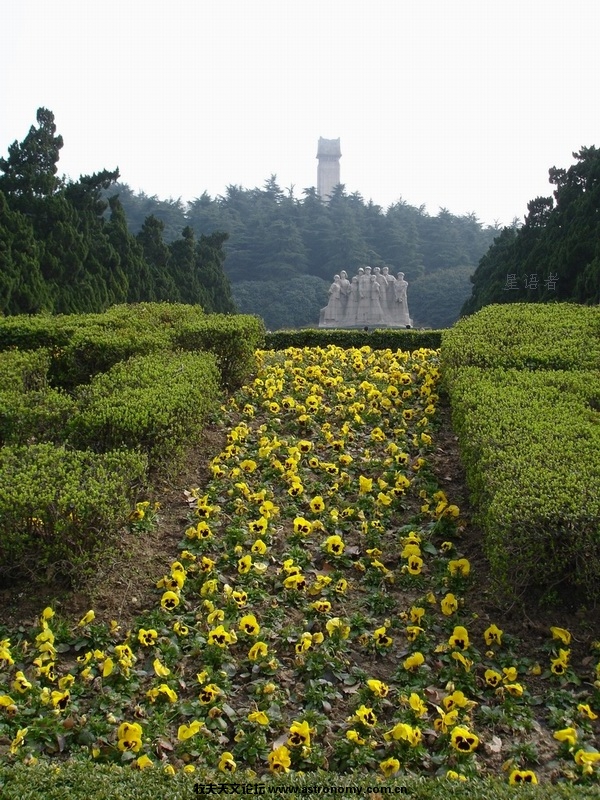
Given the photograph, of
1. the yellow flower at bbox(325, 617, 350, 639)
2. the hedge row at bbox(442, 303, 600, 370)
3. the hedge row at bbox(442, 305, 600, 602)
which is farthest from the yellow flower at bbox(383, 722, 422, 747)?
the hedge row at bbox(442, 303, 600, 370)

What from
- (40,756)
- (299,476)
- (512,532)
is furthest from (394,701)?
(299,476)

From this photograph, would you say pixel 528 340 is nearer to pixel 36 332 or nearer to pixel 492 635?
pixel 492 635

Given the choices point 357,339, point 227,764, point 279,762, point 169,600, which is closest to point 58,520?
point 169,600

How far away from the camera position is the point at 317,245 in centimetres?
5003

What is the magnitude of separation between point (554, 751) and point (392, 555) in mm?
1973

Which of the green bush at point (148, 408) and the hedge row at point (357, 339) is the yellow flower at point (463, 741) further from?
the hedge row at point (357, 339)

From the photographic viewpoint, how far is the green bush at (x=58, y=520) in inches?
170

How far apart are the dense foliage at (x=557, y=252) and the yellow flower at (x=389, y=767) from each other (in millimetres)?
18045

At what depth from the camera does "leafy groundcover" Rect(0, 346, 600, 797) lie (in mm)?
3262

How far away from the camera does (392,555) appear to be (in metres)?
5.21

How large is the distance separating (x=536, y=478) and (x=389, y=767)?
194 centimetres

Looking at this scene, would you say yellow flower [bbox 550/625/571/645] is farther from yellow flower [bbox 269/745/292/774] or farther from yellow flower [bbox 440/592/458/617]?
yellow flower [bbox 269/745/292/774]

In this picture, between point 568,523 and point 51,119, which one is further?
point 51,119

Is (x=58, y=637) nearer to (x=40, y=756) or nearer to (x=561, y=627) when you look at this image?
(x=40, y=756)
